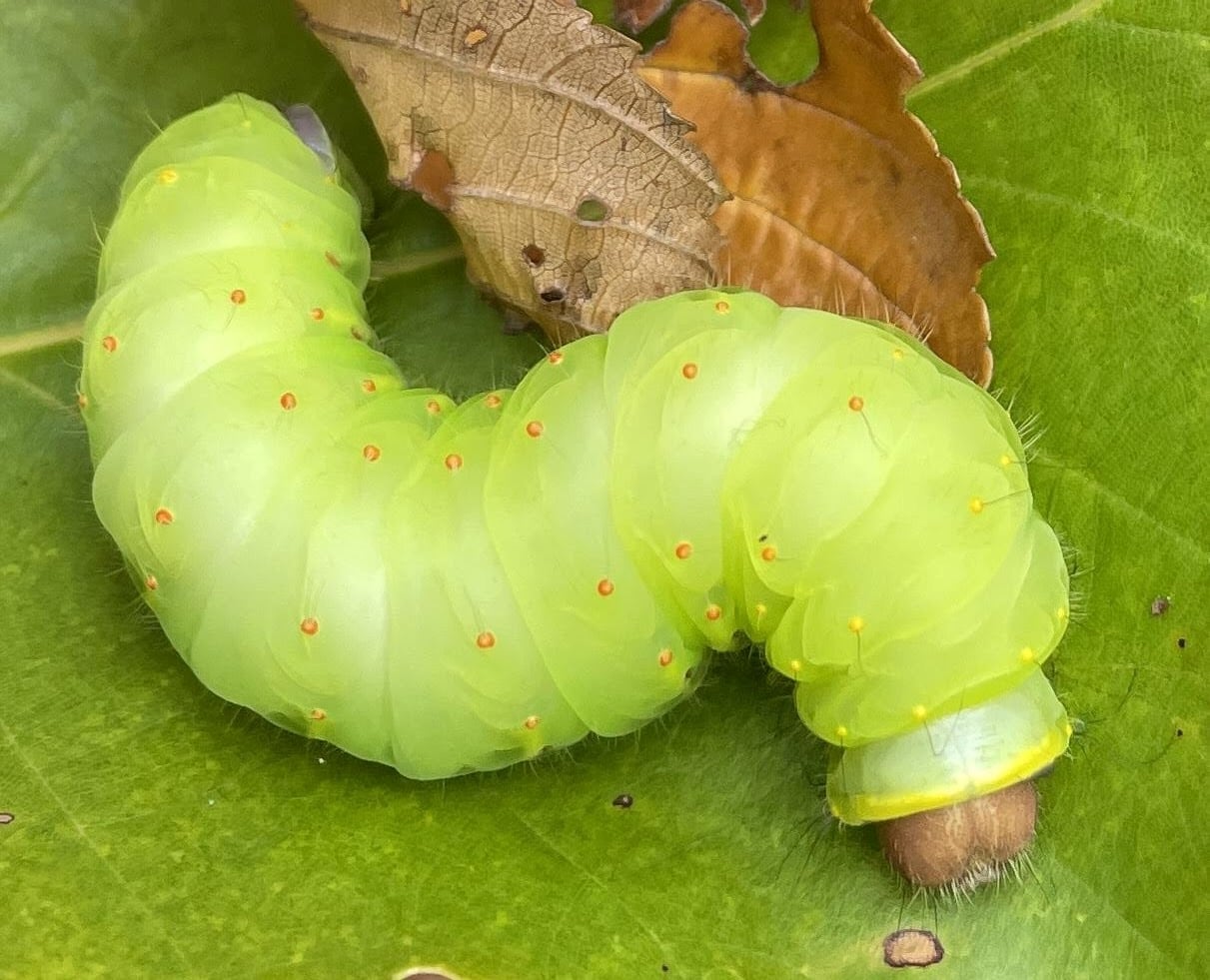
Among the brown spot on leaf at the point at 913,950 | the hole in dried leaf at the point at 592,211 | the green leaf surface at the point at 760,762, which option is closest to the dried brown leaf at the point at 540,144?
the hole in dried leaf at the point at 592,211

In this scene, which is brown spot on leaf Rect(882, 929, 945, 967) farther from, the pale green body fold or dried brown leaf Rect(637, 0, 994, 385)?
dried brown leaf Rect(637, 0, 994, 385)

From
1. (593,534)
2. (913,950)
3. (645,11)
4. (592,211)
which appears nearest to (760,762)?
(913,950)

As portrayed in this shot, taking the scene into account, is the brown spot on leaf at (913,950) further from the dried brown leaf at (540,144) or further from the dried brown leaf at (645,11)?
the dried brown leaf at (645,11)

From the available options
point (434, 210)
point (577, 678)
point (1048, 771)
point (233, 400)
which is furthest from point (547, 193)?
point (1048, 771)

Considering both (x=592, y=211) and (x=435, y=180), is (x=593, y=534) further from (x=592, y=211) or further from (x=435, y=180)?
(x=435, y=180)

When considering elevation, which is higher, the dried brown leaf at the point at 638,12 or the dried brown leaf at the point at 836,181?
the dried brown leaf at the point at 638,12

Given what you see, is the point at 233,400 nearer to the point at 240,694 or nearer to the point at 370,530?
the point at 370,530

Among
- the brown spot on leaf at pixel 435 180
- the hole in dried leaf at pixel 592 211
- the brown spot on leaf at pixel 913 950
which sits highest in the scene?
the brown spot on leaf at pixel 435 180
